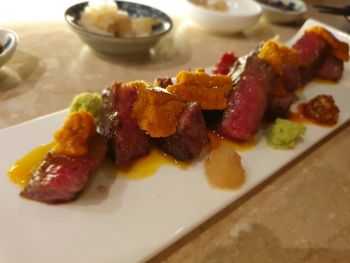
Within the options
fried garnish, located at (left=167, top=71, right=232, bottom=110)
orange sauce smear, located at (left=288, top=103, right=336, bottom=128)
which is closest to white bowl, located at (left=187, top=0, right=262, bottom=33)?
orange sauce smear, located at (left=288, top=103, right=336, bottom=128)

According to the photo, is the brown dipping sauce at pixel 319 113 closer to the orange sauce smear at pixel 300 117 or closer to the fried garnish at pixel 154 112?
the orange sauce smear at pixel 300 117

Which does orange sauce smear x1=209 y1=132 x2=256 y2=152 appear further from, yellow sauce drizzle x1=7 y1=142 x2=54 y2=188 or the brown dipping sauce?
yellow sauce drizzle x1=7 y1=142 x2=54 y2=188

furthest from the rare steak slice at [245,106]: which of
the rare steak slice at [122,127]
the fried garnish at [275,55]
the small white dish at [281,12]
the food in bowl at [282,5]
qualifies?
the food in bowl at [282,5]

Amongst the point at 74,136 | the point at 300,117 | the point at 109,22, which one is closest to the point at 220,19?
the point at 109,22

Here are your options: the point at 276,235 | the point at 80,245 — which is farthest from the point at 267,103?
the point at 80,245

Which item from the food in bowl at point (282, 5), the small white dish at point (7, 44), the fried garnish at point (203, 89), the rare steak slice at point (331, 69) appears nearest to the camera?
the fried garnish at point (203, 89)

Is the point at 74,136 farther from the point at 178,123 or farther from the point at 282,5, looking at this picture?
the point at 282,5

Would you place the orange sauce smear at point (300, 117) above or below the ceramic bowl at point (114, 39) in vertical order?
below
